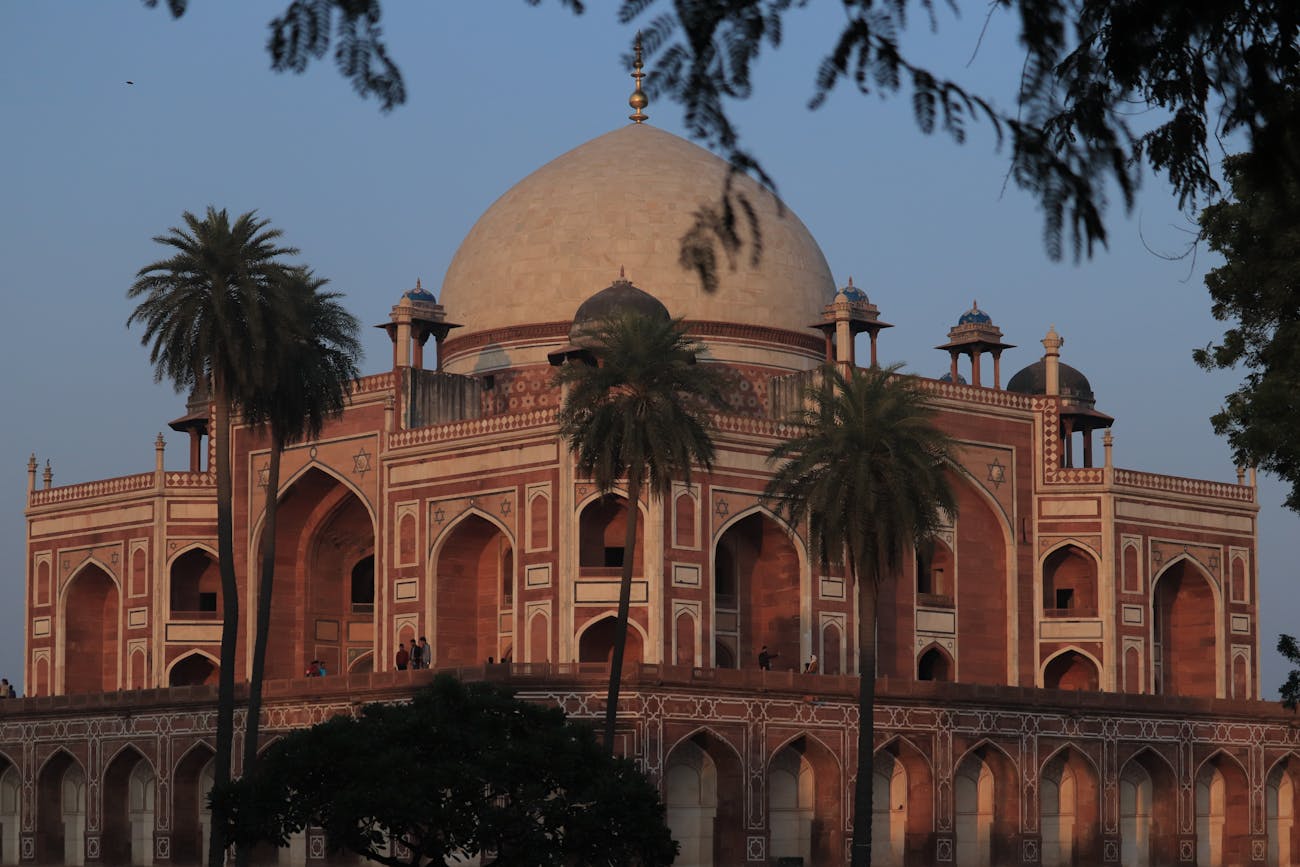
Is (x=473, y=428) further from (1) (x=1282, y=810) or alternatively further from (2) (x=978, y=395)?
(1) (x=1282, y=810)

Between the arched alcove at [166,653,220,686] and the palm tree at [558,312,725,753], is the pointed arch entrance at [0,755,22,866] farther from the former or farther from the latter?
the palm tree at [558,312,725,753]

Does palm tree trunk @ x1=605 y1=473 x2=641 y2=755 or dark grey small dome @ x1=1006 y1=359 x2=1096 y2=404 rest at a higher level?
dark grey small dome @ x1=1006 y1=359 x2=1096 y2=404

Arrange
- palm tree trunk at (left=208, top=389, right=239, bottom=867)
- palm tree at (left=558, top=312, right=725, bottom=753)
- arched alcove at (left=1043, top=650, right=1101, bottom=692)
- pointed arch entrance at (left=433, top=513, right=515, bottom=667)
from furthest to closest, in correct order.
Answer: arched alcove at (left=1043, top=650, right=1101, bottom=692) → pointed arch entrance at (left=433, top=513, right=515, bottom=667) → palm tree trunk at (left=208, top=389, right=239, bottom=867) → palm tree at (left=558, top=312, right=725, bottom=753)

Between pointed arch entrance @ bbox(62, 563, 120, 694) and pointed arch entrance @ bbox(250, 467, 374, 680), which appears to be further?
pointed arch entrance @ bbox(62, 563, 120, 694)

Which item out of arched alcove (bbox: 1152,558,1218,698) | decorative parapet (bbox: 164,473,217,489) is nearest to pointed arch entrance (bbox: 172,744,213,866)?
decorative parapet (bbox: 164,473,217,489)

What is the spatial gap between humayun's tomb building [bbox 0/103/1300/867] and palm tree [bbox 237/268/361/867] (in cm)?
339

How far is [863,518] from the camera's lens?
36844 mm

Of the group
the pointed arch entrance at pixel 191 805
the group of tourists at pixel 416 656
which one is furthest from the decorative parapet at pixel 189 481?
the group of tourists at pixel 416 656

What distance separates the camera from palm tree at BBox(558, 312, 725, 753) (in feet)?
120

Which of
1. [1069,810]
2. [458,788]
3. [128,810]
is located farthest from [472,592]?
[458,788]

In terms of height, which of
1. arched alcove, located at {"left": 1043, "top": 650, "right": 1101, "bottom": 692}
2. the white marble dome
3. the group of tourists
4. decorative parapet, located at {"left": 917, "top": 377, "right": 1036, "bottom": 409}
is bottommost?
arched alcove, located at {"left": 1043, "top": 650, "right": 1101, "bottom": 692}

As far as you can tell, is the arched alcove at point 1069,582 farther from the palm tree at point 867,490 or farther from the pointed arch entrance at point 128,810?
the pointed arch entrance at point 128,810

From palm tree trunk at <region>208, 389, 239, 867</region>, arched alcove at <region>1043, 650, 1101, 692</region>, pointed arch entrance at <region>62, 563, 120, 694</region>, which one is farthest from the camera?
pointed arch entrance at <region>62, 563, 120, 694</region>

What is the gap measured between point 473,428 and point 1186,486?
15.9 meters
